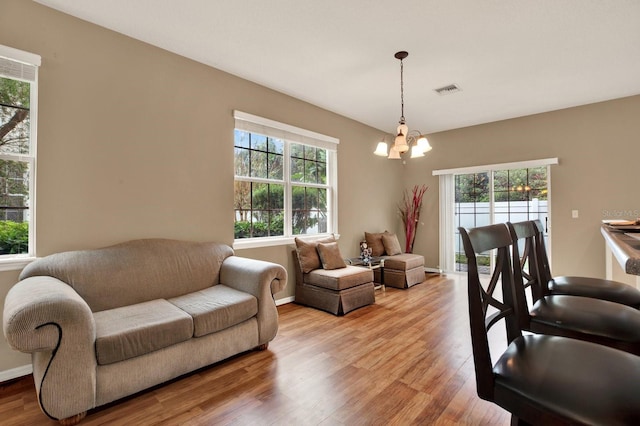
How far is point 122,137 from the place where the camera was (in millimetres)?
2662

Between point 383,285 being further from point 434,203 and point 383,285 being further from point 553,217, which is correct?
point 553,217

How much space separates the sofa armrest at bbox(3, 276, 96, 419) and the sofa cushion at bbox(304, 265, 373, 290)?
2.26 metres

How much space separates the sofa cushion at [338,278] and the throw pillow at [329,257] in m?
0.07

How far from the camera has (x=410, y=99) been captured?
4184 mm

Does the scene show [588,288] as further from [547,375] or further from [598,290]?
[547,375]

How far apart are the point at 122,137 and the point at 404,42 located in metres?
2.69

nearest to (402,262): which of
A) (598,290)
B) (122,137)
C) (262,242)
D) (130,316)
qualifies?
(262,242)

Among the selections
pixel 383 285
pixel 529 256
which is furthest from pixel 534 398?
pixel 383 285

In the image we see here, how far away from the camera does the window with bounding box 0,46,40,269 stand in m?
2.20

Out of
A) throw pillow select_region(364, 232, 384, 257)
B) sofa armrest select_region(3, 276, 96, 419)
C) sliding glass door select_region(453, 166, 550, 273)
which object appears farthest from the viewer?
throw pillow select_region(364, 232, 384, 257)

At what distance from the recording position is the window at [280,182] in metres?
3.62

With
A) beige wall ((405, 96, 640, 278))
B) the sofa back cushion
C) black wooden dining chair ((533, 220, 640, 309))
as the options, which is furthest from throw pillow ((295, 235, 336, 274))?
beige wall ((405, 96, 640, 278))

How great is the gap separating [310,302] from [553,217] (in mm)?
3969

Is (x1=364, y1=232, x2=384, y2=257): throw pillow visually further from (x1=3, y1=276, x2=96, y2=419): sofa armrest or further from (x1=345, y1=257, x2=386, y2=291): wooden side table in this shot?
(x1=3, y1=276, x2=96, y2=419): sofa armrest
